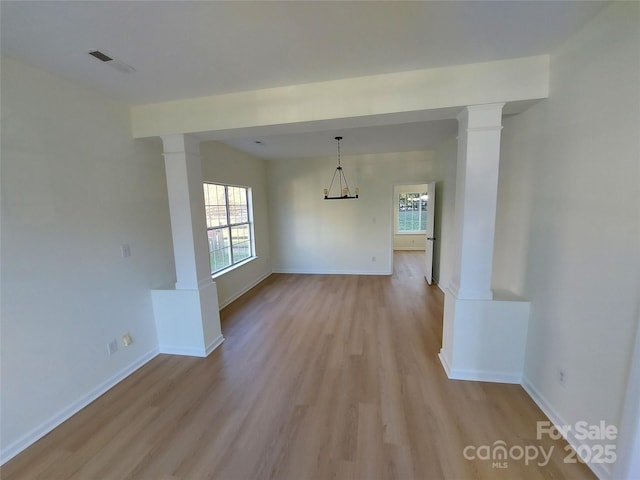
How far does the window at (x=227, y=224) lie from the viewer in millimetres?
4148

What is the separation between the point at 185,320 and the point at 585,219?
11.5ft

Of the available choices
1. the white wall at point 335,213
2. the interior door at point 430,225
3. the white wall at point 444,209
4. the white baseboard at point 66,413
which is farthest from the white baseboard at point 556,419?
the white wall at point 335,213

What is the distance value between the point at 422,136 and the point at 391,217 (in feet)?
6.38

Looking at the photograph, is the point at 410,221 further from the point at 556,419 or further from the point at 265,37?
the point at 265,37

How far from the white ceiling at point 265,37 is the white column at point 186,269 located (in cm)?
71

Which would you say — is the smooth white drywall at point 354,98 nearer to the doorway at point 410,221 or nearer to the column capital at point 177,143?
the column capital at point 177,143

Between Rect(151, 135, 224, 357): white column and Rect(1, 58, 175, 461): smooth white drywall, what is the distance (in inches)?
9.5

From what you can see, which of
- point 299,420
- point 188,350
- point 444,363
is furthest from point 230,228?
point 444,363

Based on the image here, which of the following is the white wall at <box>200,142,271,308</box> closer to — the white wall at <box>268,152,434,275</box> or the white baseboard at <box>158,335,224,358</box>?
the white wall at <box>268,152,434,275</box>

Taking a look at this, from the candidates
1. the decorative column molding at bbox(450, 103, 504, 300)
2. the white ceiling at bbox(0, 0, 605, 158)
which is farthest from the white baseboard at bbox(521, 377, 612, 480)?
the white ceiling at bbox(0, 0, 605, 158)

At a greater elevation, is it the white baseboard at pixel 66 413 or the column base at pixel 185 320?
the column base at pixel 185 320

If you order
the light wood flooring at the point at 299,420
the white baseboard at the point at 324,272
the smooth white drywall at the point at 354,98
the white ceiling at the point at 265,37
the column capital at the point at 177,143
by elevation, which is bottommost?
the light wood flooring at the point at 299,420

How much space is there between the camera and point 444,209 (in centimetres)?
461

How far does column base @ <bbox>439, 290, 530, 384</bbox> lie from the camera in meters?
2.22
